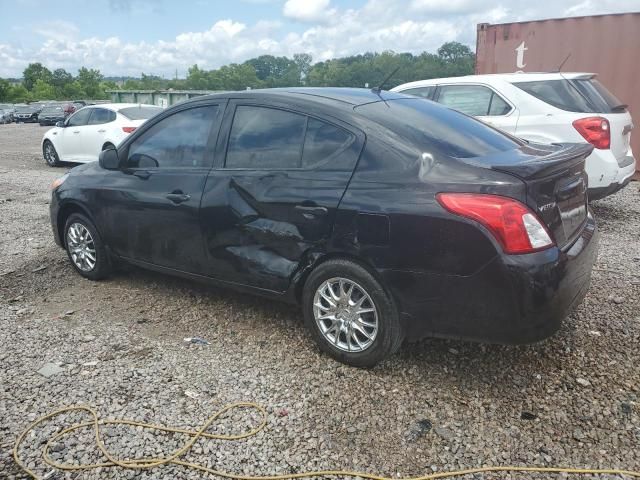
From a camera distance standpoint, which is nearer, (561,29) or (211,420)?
(211,420)

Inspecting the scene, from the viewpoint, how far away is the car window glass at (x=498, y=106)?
652cm

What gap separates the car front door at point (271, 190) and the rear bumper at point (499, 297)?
2.04 feet

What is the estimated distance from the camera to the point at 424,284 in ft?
9.36

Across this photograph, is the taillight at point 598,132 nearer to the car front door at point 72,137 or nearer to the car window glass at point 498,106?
the car window glass at point 498,106

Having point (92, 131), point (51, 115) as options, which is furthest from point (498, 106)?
point (51, 115)

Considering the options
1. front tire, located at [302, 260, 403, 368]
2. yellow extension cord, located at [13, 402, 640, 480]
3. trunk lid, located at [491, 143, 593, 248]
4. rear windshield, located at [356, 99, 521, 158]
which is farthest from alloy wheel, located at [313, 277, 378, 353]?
trunk lid, located at [491, 143, 593, 248]

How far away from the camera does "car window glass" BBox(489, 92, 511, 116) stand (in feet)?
21.4

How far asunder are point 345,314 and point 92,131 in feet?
35.2

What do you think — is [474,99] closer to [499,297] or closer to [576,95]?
[576,95]

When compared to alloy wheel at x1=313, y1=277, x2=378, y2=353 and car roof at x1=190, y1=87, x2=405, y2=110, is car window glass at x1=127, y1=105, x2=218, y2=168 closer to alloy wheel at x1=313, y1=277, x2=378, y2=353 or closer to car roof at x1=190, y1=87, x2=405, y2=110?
car roof at x1=190, y1=87, x2=405, y2=110

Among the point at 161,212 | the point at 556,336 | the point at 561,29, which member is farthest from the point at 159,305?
the point at 561,29

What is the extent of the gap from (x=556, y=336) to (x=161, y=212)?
291 cm

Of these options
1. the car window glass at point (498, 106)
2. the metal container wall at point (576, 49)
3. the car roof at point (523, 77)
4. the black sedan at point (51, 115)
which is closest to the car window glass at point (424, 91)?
the car roof at point (523, 77)

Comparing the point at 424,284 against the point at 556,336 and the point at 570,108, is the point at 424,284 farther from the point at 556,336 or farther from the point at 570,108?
the point at 570,108
